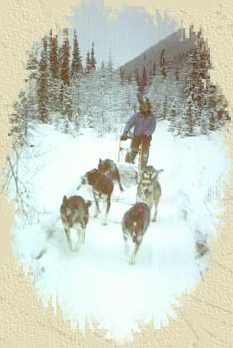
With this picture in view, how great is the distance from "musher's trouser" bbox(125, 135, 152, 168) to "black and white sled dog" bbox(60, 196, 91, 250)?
0.48 feet

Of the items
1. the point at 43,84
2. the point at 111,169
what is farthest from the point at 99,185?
the point at 43,84

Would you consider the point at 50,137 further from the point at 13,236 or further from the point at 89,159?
the point at 13,236

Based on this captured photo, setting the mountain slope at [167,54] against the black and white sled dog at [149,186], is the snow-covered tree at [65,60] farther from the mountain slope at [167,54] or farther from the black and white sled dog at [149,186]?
the black and white sled dog at [149,186]

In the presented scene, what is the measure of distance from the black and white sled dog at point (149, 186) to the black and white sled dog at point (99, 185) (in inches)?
2.8

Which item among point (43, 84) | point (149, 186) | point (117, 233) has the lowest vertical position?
point (117, 233)

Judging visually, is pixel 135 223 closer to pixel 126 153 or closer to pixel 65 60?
pixel 126 153

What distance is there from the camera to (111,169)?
1.89 m

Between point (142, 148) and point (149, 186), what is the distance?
3.6 inches

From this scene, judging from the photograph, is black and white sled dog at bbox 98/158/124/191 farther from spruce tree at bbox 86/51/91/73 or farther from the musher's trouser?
spruce tree at bbox 86/51/91/73

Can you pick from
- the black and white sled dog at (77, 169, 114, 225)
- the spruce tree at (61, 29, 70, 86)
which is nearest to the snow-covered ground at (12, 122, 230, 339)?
Answer: the black and white sled dog at (77, 169, 114, 225)

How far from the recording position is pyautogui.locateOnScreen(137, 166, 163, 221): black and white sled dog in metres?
1.89

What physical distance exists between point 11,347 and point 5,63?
0.73 m

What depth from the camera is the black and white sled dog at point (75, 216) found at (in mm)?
1911

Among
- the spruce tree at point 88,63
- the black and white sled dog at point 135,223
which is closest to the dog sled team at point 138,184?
the black and white sled dog at point 135,223
